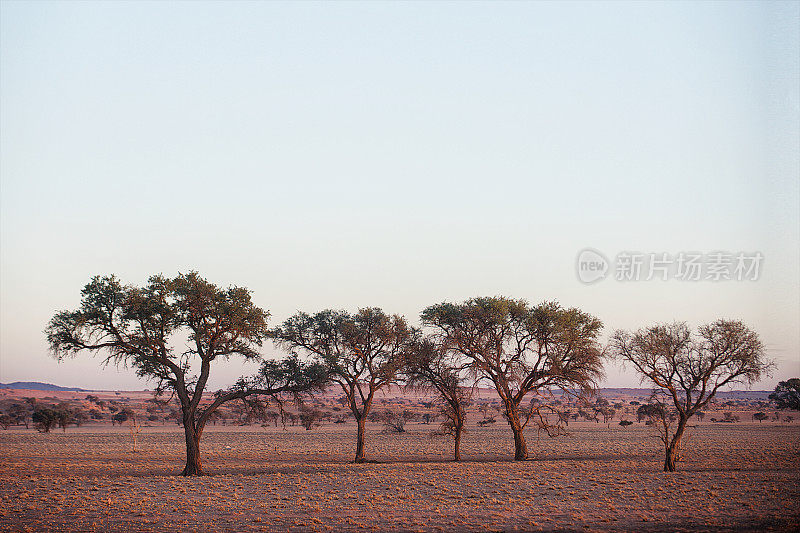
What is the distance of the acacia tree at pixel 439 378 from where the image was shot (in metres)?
42.4

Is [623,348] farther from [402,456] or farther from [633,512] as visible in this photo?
[402,456]

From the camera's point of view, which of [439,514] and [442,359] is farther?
[442,359]

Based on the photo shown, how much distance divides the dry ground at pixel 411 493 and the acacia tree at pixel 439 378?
301cm

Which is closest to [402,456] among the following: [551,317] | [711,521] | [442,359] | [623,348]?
[442,359]

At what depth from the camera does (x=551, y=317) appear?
4209 cm

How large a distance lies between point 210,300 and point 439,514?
57.4 ft

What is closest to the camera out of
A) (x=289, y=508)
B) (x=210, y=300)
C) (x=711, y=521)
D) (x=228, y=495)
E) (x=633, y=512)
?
(x=711, y=521)

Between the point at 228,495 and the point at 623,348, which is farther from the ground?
the point at 623,348

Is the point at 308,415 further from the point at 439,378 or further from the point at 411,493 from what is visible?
the point at 411,493

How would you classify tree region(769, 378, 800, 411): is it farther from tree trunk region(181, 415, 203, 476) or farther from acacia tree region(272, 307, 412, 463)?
tree trunk region(181, 415, 203, 476)

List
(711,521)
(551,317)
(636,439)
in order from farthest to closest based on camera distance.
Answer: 1. (636,439)
2. (551,317)
3. (711,521)

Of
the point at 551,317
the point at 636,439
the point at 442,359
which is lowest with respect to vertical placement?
the point at 636,439

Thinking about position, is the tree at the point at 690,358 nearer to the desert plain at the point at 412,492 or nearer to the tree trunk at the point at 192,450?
the desert plain at the point at 412,492

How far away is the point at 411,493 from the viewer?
1075 inches
